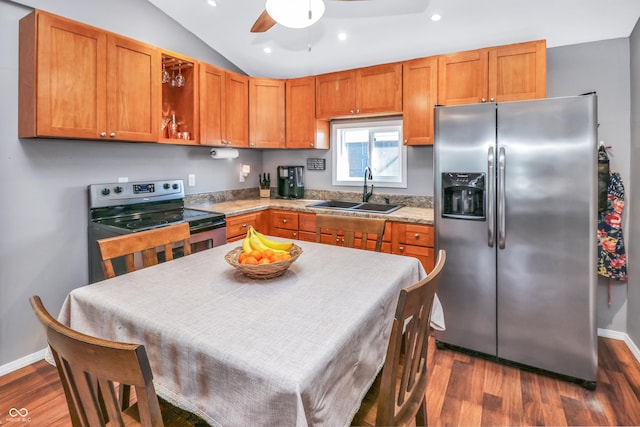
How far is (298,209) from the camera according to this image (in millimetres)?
3443

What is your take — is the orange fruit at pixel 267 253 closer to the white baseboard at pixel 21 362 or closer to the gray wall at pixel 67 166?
the gray wall at pixel 67 166

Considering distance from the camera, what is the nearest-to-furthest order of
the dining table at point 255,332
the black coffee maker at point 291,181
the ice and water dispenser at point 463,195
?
the dining table at point 255,332 → the ice and water dispenser at point 463,195 → the black coffee maker at point 291,181

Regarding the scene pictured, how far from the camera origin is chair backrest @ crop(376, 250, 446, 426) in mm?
972

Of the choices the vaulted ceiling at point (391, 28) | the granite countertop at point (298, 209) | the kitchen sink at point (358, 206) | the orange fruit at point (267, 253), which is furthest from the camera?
the kitchen sink at point (358, 206)

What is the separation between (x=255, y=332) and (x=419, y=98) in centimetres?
269

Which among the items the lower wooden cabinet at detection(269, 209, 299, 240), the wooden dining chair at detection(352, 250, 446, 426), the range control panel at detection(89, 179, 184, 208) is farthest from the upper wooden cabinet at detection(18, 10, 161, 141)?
the wooden dining chair at detection(352, 250, 446, 426)

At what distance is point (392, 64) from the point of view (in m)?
3.15

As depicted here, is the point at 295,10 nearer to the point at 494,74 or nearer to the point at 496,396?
the point at 494,74

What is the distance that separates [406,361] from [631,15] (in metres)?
2.89

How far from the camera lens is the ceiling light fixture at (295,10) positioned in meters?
1.76

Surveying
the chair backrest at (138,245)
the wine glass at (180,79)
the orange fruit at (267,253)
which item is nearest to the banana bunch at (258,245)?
the orange fruit at (267,253)

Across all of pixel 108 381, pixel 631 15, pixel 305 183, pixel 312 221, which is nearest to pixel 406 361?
pixel 108 381

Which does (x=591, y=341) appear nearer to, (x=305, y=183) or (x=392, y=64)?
(x=392, y=64)

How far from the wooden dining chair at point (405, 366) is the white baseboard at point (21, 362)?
2.50 metres
